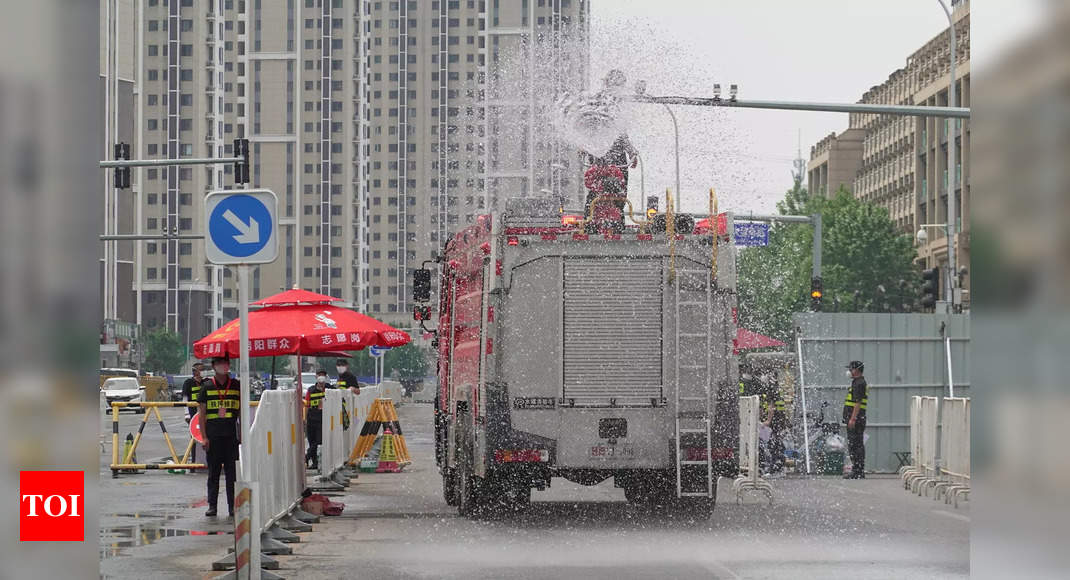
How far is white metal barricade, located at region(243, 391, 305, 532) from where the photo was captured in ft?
44.1

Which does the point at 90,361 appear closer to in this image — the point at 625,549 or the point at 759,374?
the point at 625,549

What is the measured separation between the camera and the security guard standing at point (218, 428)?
54.7ft

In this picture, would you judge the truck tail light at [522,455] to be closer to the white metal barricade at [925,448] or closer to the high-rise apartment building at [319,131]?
the white metal barricade at [925,448]

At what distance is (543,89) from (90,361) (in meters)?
33.6

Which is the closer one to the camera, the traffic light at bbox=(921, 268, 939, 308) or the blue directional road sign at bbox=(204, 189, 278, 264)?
the blue directional road sign at bbox=(204, 189, 278, 264)

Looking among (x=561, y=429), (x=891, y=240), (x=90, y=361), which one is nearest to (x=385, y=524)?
(x=561, y=429)

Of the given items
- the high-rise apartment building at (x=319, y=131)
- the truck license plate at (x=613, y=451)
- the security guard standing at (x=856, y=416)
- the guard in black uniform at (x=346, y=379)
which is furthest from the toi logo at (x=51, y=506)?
the high-rise apartment building at (x=319, y=131)

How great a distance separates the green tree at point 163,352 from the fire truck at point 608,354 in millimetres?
105908

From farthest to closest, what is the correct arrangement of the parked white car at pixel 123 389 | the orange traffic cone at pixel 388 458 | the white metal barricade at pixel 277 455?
1. the parked white car at pixel 123 389
2. the orange traffic cone at pixel 388 458
3. the white metal barricade at pixel 277 455

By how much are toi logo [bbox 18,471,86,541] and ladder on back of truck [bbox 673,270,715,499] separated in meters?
12.4

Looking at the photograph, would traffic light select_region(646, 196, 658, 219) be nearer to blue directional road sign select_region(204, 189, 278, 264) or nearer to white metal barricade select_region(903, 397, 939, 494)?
blue directional road sign select_region(204, 189, 278, 264)

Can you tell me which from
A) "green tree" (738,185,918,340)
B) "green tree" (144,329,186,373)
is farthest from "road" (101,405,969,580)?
"green tree" (144,329,186,373)

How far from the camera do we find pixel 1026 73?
2.23m

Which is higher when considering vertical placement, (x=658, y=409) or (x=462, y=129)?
(x=462, y=129)
